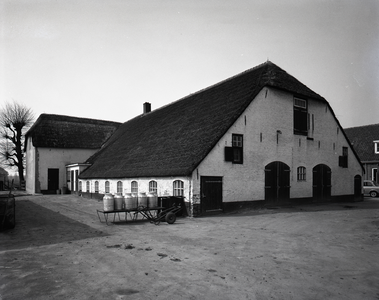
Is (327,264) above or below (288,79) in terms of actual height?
below

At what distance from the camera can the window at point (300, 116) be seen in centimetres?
1944

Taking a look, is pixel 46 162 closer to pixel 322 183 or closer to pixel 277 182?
pixel 277 182

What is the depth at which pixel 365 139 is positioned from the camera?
128 ft

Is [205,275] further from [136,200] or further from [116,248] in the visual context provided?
[136,200]

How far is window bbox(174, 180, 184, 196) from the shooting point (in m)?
14.8

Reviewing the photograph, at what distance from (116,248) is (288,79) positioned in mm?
16339

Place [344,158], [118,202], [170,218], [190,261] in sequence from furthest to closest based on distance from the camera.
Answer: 1. [344,158]
2. [118,202]
3. [170,218]
4. [190,261]

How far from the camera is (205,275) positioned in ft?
19.2

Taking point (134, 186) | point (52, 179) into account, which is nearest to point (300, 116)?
point (134, 186)

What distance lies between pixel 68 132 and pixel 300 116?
89.5 ft

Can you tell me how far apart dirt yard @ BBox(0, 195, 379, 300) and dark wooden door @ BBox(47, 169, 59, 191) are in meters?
23.1

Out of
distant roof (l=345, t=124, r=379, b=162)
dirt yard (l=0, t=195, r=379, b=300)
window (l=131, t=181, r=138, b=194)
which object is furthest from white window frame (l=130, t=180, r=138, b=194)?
distant roof (l=345, t=124, r=379, b=162)

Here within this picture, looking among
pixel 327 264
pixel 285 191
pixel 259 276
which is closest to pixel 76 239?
pixel 259 276

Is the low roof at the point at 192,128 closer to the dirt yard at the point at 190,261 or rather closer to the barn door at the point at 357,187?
the dirt yard at the point at 190,261
